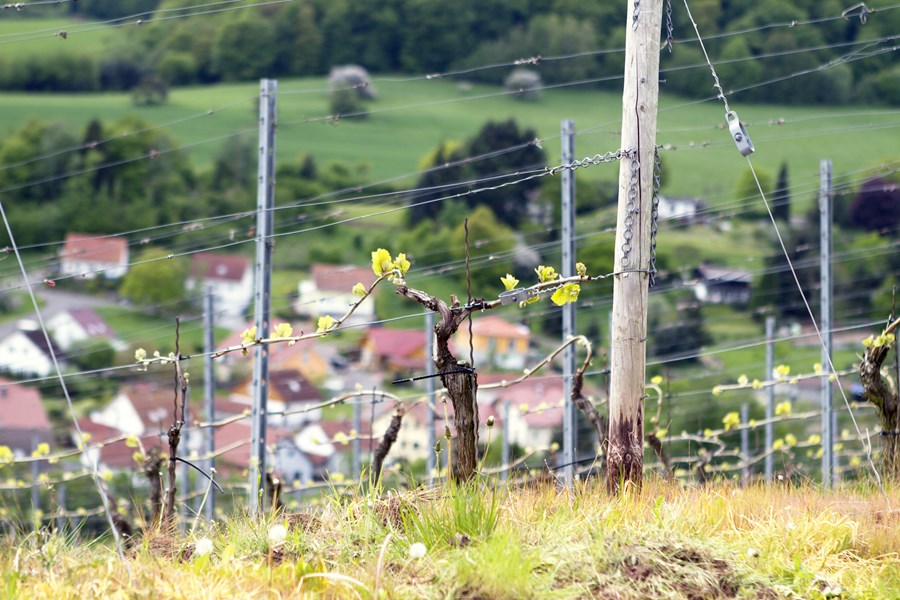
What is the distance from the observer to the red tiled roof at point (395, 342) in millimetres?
56984

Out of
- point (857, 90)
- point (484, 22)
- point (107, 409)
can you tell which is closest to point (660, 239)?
point (857, 90)

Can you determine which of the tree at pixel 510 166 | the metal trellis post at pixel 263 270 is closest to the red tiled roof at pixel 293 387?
the tree at pixel 510 166

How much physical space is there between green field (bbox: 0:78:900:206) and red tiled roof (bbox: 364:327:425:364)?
1163cm

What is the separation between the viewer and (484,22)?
90312 millimetres

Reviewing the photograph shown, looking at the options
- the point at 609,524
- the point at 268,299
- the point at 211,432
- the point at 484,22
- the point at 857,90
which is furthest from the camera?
the point at 484,22

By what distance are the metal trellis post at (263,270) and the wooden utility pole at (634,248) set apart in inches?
156

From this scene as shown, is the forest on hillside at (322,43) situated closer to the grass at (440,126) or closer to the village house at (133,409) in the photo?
the grass at (440,126)

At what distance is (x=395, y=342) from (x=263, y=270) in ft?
160

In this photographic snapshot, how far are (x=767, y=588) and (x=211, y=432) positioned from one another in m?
9.85

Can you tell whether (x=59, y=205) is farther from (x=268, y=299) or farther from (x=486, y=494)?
(x=486, y=494)

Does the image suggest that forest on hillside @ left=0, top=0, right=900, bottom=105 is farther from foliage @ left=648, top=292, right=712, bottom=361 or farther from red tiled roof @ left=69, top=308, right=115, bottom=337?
red tiled roof @ left=69, top=308, right=115, bottom=337

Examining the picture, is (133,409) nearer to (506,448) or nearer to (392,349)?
(392,349)

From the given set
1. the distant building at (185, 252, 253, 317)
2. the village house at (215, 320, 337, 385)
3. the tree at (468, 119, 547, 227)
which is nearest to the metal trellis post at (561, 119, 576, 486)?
the village house at (215, 320, 337, 385)

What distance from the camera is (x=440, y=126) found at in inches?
3381
